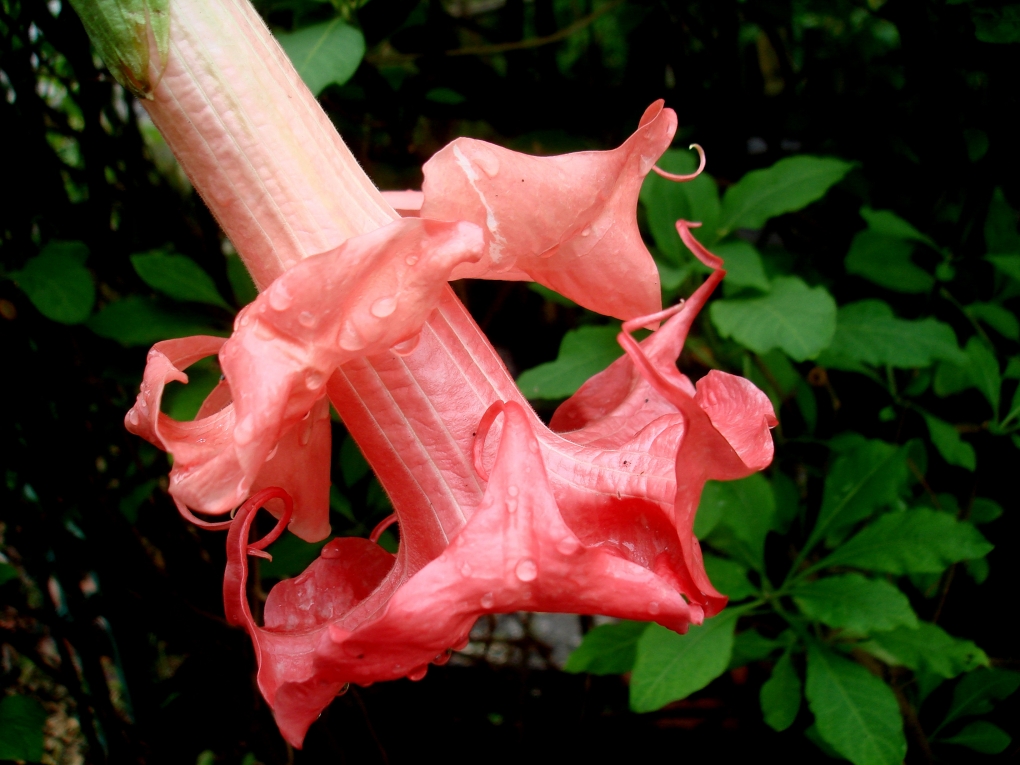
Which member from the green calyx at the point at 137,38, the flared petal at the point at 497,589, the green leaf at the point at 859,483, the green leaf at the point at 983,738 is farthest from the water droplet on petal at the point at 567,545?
the green leaf at the point at 983,738

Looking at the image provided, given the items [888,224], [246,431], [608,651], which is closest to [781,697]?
[608,651]

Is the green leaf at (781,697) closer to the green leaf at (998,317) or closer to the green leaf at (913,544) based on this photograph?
the green leaf at (913,544)

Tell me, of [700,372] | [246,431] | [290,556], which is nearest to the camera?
[246,431]

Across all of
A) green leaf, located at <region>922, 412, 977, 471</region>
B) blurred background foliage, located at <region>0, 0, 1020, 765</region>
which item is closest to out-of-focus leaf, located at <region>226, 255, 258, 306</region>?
blurred background foliage, located at <region>0, 0, 1020, 765</region>

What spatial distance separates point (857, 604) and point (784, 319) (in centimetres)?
35

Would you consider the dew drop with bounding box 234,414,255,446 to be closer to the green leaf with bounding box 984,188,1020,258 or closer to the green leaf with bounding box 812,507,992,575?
the green leaf with bounding box 812,507,992,575

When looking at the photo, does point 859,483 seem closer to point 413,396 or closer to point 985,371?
point 985,371

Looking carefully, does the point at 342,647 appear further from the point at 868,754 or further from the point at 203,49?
the point at 868,754

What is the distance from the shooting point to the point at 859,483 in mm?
955

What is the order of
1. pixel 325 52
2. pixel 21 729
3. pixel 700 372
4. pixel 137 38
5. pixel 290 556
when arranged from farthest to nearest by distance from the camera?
pixel 700 372 → pixel 290 556 → pixel 21 729 → pixel 325 52 → pixel 137 38

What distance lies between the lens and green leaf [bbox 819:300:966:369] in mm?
865

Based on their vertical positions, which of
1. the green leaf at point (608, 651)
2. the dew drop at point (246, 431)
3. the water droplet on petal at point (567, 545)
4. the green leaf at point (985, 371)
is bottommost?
the green leaf at point (608, 651)

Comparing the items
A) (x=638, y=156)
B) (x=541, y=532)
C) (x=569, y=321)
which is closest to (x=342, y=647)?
(x=541, y=532)

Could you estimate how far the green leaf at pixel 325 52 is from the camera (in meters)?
0.69
